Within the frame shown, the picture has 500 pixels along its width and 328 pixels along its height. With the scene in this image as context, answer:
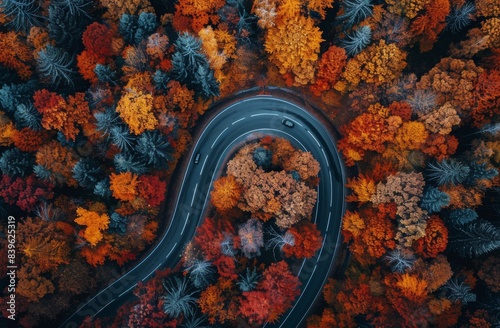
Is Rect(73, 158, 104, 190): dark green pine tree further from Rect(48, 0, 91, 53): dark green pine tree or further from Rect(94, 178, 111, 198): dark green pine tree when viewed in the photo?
Rect(48, 0, 91, 53): dark green pine tree

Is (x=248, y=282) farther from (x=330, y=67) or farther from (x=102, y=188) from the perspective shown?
(x=330, y=67)

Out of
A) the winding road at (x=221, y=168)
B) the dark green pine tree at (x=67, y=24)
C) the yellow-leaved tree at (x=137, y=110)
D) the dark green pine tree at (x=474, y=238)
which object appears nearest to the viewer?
the dark green pine tree at (x=474, y=238)

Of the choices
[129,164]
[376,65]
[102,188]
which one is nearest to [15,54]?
[102,188]

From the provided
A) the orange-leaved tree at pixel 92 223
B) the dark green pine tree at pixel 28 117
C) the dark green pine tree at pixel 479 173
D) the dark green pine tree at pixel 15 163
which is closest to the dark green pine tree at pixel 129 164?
the orange-leaved tree at pixel 92 223

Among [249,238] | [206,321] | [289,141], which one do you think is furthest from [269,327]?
[289,141]

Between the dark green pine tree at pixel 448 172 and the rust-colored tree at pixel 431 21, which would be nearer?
the dark green pine tree at pixel 448 172

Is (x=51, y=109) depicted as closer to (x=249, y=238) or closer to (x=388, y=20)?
(x=249, y=238)

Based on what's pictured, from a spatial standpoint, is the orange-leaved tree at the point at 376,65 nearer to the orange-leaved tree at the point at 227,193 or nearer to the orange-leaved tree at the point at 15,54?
the orange-leaved tree at the point at 227,193
